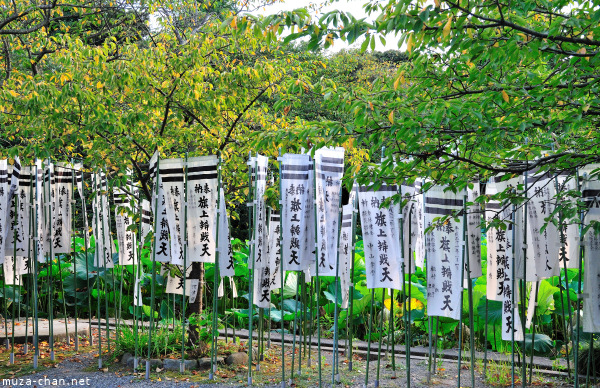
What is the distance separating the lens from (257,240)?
6.64 m

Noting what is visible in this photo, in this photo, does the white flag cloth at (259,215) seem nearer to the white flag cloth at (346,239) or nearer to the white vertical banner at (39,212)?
the white flag cloth at (346,239)

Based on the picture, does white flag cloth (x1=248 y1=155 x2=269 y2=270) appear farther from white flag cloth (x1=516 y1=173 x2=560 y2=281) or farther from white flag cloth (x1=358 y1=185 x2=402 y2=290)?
white flag cloth (x1=516 y1=173 x2=560 y2=281)

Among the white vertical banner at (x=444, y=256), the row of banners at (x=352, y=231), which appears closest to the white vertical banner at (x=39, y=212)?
the row of banners at (x=352, y=231)

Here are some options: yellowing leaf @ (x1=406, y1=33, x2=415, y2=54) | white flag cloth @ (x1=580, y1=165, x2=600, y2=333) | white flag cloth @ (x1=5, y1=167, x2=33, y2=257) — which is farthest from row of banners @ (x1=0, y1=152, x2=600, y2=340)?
yellowing leaf @ (x1=406, y1=33, x2=415, y2=54)

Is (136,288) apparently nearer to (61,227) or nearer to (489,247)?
(61,227)

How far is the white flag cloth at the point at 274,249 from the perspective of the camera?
6.99 metres

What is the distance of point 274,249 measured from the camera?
7.02 metres

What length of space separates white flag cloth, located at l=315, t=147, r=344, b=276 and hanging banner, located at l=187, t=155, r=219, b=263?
1.23 metres

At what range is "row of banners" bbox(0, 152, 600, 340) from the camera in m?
5.60

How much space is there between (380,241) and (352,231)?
2.75 ft

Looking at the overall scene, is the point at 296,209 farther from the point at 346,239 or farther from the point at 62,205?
the point at 62,205

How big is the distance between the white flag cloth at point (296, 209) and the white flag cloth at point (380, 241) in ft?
2.19

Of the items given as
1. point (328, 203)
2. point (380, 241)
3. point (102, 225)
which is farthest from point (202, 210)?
point (380, 241)

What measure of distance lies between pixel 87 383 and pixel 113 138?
9.75 feet
